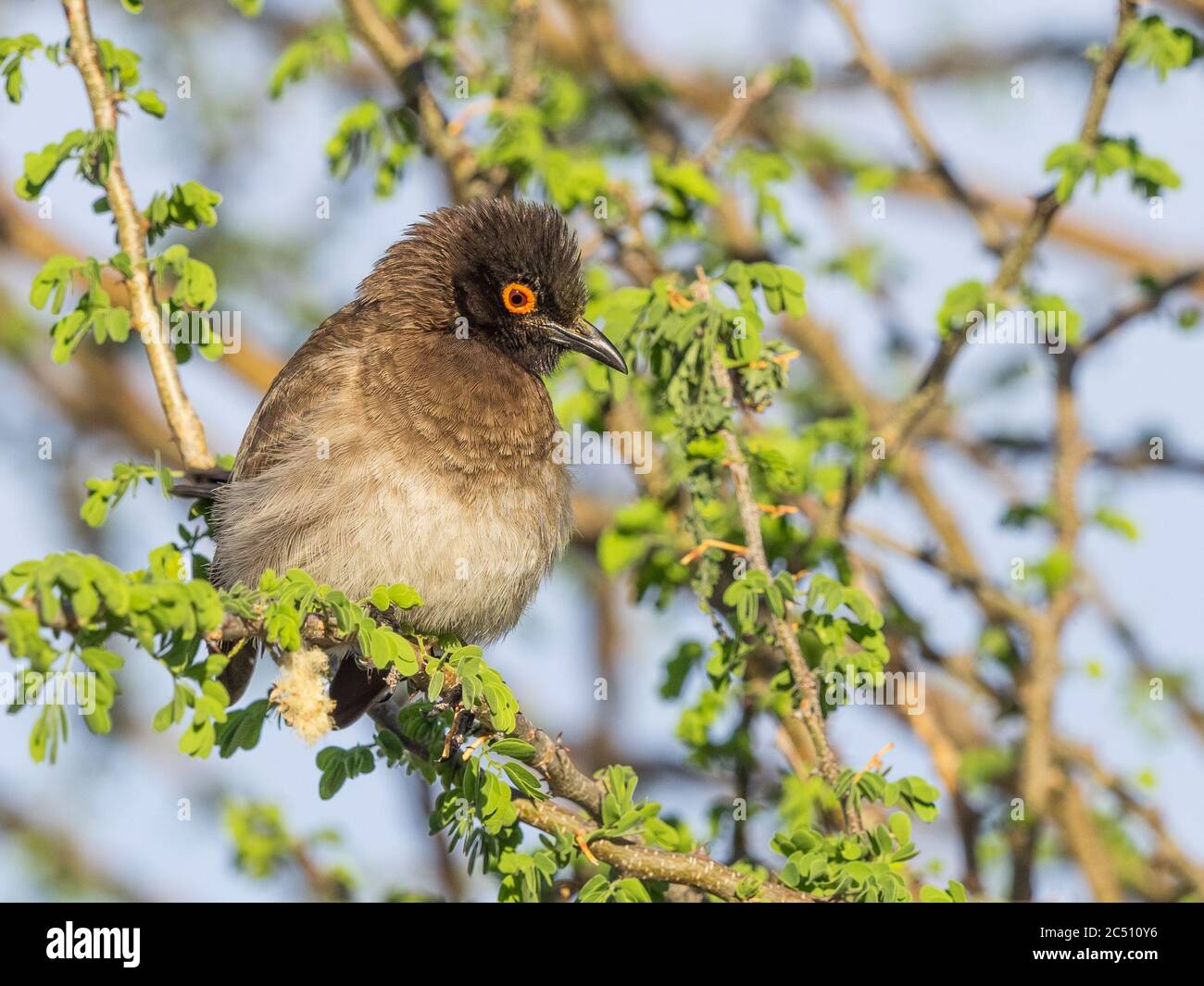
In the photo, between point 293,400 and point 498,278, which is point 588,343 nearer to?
point 498,278

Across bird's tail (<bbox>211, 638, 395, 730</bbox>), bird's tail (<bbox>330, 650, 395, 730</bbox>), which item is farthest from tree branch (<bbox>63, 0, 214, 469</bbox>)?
bird's tail (<bbox>330, 650, 395, 730</bbox>)

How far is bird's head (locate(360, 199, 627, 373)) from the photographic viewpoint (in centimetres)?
544

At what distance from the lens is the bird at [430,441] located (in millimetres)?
4809

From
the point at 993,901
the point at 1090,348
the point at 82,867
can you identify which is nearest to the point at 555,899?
the point at 993,901

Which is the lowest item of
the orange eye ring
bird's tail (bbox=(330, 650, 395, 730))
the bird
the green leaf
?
bird's tail (bbox=(330, 650, 395, 730))

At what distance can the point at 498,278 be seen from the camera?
18.1 feet

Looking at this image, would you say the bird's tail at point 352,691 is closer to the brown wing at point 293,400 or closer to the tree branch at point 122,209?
the brown wing at point 293,400

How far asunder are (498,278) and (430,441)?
2.82ft

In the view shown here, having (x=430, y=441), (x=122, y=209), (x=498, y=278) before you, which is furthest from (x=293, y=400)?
(x=122, y=209)

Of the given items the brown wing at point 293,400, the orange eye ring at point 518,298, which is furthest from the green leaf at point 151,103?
the orange eye ring at point 518,298

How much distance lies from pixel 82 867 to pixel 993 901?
21.7 feet

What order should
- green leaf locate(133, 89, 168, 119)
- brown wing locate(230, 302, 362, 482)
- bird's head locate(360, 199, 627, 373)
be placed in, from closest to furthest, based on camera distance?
green leaf locate(133, 89, 168, 119)
brown wing locate(230, 302, 362, 482)
bird's head locate(360, 199, 627, 373)

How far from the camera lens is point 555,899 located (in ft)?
15.6

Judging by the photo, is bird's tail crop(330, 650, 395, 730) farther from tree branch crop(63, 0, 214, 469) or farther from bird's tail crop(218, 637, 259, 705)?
tree branch crop(63, 0, 214, 469)
